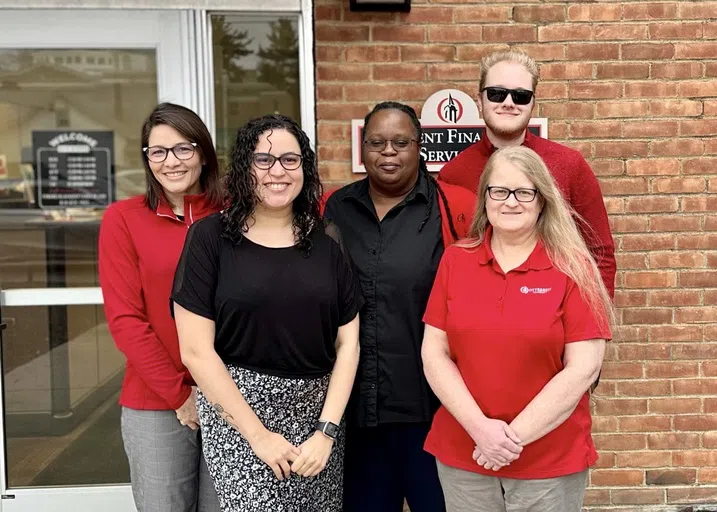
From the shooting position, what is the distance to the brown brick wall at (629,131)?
346cm

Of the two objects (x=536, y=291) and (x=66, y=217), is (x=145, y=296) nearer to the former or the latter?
(x=536, y=291)

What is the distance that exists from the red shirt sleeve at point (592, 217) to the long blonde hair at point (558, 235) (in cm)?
42

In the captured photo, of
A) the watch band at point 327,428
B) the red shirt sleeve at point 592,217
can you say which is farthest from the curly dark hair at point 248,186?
the red shirt sleeve at point 592,217

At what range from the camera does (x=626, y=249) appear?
3.55 m

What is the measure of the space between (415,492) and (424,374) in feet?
1.61

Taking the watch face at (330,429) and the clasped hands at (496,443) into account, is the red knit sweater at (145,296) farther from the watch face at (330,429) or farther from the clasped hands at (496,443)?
the clasped hands at (496,443)

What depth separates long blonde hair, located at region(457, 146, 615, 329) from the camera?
7.04ft

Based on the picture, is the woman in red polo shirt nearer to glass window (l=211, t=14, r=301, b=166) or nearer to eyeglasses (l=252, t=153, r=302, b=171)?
eyeglasses (l=252, t=153, r=302, b=171)

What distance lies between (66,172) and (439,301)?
258 cm

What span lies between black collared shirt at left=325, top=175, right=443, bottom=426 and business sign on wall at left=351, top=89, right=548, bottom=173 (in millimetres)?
1055

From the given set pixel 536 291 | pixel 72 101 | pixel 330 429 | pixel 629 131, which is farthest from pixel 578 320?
pixel 72 101

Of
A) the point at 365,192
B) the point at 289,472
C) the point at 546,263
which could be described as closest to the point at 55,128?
the point at 365,192

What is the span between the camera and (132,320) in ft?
7.77

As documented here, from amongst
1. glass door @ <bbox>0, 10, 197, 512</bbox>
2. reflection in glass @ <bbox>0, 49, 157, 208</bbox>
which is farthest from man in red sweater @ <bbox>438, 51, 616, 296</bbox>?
reflection in glass @ <bbox>0, 49, 157, 208</bbox>
